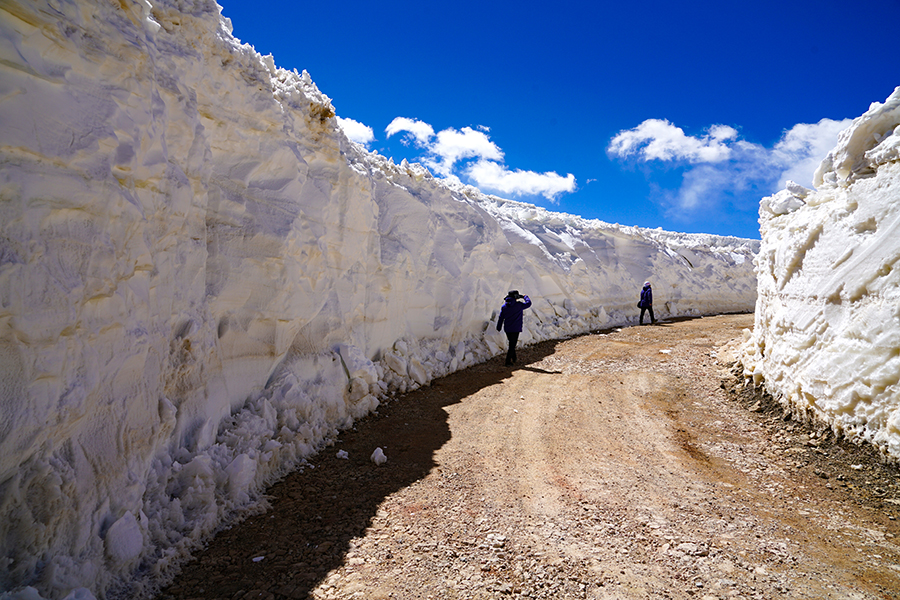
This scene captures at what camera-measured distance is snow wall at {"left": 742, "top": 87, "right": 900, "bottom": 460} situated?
4.79 metres

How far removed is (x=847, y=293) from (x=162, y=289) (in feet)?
23.5

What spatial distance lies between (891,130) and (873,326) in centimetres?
235

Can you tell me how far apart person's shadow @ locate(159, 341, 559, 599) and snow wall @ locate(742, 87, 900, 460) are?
4.55 metres

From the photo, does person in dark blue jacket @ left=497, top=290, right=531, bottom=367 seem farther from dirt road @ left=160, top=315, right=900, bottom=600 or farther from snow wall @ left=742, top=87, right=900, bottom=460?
snow wall @ left=742, top=87, right=900, bottom=460

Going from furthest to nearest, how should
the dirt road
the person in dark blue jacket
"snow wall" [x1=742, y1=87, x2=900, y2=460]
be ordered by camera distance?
the person in dark blue jacket, "snow wall" [x1=742, y1=87, x2=900, y2=460], the dirt road

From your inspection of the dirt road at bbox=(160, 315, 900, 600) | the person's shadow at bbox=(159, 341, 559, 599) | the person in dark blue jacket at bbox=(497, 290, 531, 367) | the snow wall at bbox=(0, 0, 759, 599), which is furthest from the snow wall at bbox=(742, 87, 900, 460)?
the snow wall at bbox=(0, 0, 759, 599)

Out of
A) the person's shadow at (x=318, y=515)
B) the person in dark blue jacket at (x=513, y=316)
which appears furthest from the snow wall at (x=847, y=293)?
the person in dark blue jacket at (x=513, y=316)

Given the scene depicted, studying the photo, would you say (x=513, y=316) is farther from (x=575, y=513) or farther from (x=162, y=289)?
(x=162, y=289)

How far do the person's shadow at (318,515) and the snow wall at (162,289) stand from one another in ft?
0.64

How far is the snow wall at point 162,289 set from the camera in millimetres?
2846

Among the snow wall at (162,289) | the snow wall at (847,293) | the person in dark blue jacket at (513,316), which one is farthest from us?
the person in dark blue jacket at (513,316)

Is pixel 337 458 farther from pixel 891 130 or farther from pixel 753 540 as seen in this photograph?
pixel 891 130

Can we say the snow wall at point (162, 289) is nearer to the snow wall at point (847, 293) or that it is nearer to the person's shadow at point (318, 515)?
the person's shadow at point (318, 515)

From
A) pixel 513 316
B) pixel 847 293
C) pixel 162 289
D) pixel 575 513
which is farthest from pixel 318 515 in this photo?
pixel 513 316
